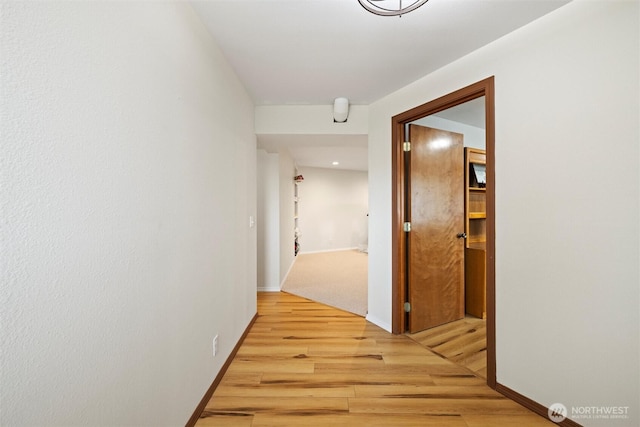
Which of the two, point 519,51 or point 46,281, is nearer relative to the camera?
point 46,281

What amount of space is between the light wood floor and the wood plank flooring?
115mm

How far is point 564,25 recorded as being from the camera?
4.59 feet

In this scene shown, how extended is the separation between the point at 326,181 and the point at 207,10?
5.69 m

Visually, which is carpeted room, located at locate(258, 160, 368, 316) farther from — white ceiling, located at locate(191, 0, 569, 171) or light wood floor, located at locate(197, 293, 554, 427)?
white ceiling, located at locate(191, 0, 569, 171)

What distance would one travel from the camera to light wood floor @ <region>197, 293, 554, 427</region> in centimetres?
149

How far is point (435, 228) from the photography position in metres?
2.61

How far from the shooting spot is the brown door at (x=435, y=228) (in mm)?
2502

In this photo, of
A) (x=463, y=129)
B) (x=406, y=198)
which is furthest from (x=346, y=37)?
(x=463, y=129)

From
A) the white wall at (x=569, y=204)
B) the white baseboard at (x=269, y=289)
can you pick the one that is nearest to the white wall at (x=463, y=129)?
the white wall at (x=569, y=204)

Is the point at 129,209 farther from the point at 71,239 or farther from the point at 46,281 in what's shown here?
the point at 46,281

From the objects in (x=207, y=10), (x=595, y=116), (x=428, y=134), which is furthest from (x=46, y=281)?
(x=428, y=134)

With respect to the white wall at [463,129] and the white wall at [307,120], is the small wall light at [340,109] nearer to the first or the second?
the white wall at [307,120]

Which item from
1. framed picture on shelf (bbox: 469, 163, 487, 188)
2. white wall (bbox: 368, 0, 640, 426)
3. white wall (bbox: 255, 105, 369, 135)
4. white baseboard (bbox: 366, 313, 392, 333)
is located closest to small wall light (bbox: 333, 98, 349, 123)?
white wall (bbox: 255, 105, 369, 135)

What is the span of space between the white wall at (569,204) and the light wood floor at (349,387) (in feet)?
1.03
